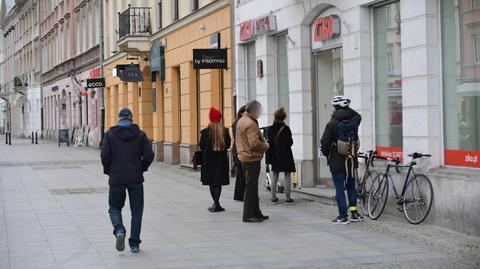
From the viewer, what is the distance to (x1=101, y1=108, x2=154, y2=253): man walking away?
29.8 ft

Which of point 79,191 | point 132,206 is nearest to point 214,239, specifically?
point 132,206

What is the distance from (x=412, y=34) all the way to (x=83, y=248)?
564cm

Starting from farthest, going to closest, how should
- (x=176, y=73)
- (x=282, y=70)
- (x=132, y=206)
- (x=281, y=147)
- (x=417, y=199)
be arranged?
1. (x=176, y=73)
2. (x=282, y=70)
3. (x=281, y=147)
4. (x=417, y=199)
5. (x=132, y=206)

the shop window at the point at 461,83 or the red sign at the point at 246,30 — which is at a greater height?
the red sign at the point at 246,30

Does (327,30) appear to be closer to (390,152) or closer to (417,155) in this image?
(390,152)

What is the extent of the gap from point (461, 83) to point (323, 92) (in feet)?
16.0

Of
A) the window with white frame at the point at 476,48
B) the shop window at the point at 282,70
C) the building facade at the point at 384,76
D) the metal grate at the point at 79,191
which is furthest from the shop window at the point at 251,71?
the window with white frame at the point at 476,48

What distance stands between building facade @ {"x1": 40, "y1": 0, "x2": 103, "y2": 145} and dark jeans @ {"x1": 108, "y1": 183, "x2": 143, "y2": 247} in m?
28.6

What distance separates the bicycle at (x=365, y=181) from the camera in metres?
11.9

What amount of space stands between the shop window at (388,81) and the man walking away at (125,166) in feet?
15.2

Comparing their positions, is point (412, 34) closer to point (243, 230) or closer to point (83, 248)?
point (243, 230)

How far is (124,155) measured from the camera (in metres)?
9.06

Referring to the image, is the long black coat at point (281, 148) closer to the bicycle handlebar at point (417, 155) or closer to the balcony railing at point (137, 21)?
the bicycle handlebar at point (417, 155)

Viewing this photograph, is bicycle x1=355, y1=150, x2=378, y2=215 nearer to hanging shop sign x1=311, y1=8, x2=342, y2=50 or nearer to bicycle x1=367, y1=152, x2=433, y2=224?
bicycle x1=367, y1=152, x2=433, y2=224
